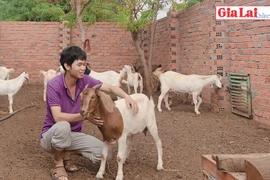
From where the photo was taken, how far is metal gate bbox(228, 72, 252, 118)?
6.77 meters

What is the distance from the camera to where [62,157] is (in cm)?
411

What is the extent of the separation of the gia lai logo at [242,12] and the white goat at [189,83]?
1233 millimetres

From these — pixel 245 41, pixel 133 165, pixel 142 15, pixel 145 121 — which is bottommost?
pixel 133 165

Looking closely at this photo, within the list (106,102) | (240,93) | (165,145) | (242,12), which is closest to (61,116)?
(106,102)

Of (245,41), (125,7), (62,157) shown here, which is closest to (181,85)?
(245,41)

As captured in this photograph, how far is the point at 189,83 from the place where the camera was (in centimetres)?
787

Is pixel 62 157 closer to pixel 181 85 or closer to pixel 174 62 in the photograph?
pixel 181 85

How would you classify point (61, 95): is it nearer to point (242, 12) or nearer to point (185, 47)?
point (242, 12)

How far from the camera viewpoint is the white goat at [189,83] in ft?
25.1

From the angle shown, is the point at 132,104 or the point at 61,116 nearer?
the point at 61,116

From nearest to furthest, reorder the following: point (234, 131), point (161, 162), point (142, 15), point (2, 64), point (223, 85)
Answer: point (161, 162) < point (234, 131) < point (223, 85) < point (142, 15) < point (2, 64)

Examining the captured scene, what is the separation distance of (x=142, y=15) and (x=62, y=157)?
526 centimetres

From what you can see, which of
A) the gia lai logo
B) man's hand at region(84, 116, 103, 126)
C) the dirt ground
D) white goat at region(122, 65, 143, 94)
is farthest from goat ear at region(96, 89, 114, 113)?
white goat at region(122, 65, 143, 94)

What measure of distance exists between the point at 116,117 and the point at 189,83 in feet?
14.3
